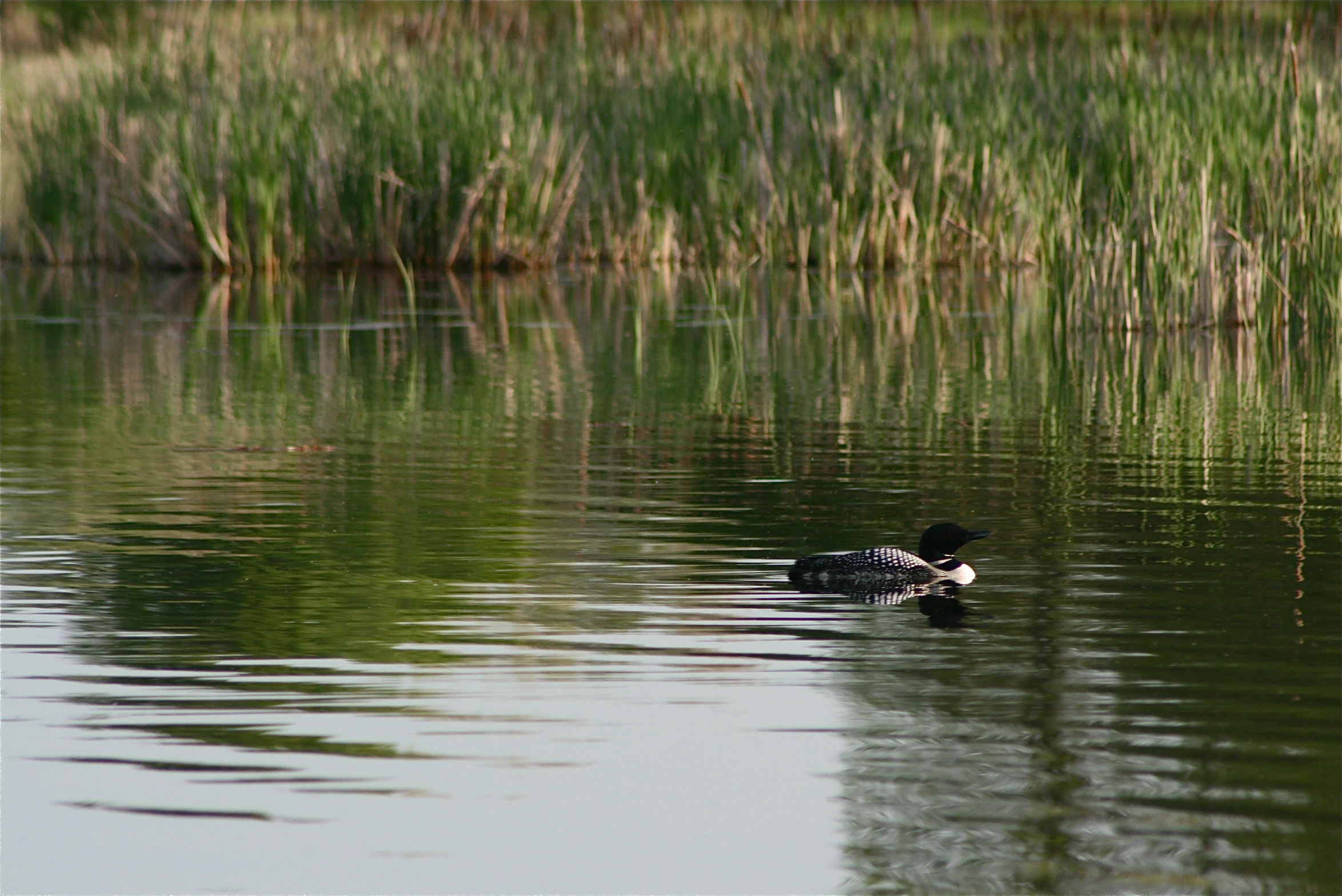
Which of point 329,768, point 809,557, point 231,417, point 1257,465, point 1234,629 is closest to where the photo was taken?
point 329,768

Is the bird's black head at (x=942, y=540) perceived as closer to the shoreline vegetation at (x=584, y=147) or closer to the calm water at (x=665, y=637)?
the calm water at (x=665, y=637)

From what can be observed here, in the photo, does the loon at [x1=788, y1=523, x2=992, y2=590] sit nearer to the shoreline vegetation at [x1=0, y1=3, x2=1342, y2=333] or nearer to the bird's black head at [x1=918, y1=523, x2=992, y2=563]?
the bird's black head at [x1=918, y1=523, x2=992, y2=563]

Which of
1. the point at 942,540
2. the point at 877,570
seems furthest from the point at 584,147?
the point at 877,570

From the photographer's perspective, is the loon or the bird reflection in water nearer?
the bird reflection in water

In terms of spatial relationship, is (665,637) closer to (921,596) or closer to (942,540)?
(921,596)

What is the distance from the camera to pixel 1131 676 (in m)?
5.90

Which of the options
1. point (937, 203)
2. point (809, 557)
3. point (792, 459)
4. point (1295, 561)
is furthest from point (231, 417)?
point (937, 203)

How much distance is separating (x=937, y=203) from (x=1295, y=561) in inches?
476

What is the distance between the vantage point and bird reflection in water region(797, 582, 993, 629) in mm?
6872

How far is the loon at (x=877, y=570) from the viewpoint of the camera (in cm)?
712

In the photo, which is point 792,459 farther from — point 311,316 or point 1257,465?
point 311,316

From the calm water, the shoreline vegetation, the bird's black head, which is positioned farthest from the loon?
the shoreline vegetation

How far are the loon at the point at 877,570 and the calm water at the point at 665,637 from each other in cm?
11

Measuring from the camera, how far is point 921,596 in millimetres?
7152
